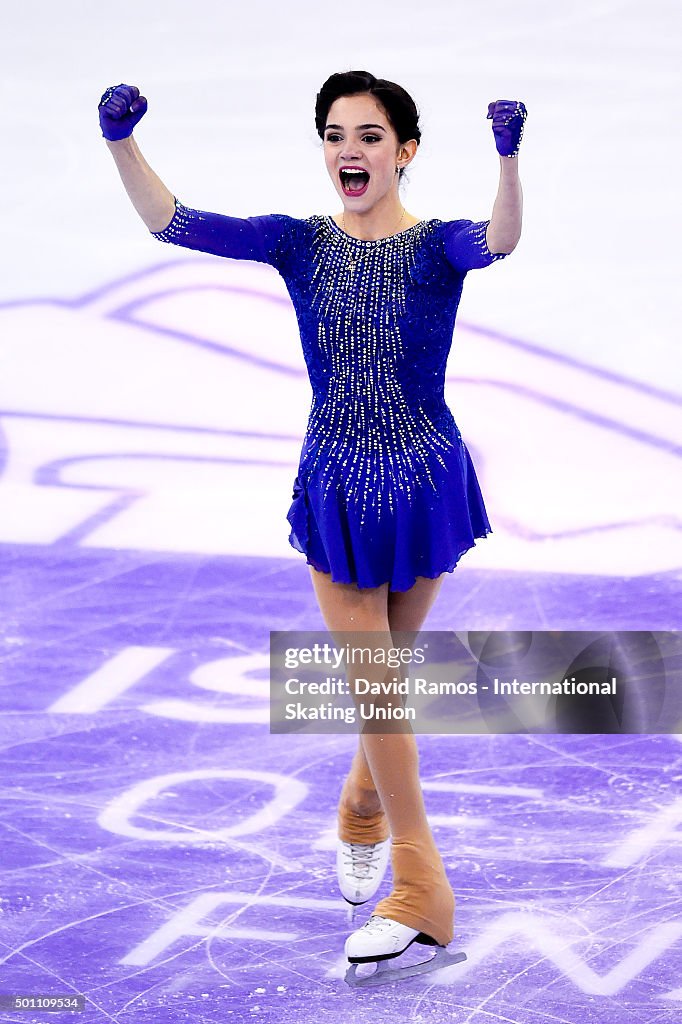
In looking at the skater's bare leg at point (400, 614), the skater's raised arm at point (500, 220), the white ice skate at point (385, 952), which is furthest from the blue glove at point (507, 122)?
the white ice skate at point (385, 952)

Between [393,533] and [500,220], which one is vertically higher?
[500,220]

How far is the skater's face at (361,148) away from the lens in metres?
2.87

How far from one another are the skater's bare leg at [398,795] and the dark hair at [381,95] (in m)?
0.89

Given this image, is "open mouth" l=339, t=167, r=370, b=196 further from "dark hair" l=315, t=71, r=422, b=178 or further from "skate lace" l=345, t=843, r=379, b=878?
"skate lace" l=345, t=843, r=379, b=878

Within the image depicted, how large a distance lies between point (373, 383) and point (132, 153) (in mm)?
620

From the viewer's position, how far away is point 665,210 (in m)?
5.88

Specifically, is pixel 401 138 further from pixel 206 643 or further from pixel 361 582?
pixel 206 643

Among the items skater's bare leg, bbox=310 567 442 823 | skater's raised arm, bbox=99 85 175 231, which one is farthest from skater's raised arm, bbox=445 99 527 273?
skater's bare leg, bbox=310 567 442 823

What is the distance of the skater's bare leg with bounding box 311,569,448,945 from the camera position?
9.82 feet

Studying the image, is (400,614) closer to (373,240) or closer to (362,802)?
(362,802)

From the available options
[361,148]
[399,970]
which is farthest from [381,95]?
[399,970]

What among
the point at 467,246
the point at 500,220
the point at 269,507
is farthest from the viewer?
the point at 269,507

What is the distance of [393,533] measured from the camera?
2.95 meters

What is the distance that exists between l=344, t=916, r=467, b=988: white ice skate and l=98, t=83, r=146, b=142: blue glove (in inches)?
62.4
